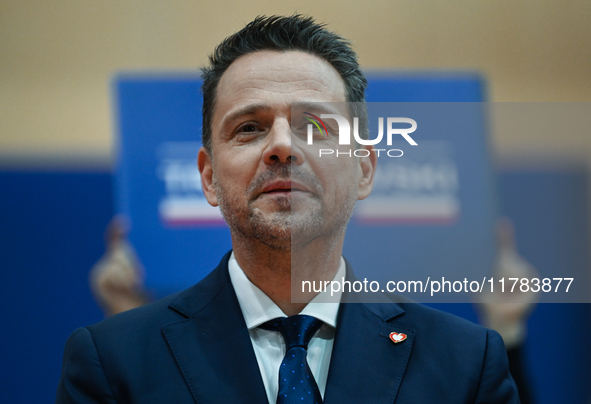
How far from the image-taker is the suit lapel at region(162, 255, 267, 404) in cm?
165

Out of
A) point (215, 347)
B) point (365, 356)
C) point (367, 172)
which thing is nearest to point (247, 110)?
point (367, 172)

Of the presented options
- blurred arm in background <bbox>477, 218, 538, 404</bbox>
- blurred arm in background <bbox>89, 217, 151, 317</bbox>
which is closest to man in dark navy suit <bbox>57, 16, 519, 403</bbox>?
blurred arm in background <bbox>477, 218, 538, 404</bbox>

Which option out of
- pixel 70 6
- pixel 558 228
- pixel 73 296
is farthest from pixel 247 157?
pixel 70 6

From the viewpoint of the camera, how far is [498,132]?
8.15 feet

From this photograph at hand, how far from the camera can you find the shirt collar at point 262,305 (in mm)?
1824

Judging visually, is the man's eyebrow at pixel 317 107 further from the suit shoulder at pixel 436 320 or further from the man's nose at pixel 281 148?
the suit shoulder at pixel 436 320

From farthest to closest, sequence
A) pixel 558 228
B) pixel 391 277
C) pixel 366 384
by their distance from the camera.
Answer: pixel 558 228 < pixel 391 277 < pixel 366 384

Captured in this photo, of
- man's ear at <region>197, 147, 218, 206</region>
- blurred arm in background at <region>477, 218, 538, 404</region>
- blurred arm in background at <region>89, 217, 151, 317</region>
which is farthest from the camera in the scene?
blurred arm in background at <region>89, 217, 151, 317</region>

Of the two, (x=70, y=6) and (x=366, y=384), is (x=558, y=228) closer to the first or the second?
(x=366, y=384)

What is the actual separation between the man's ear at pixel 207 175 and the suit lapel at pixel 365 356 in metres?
0.67

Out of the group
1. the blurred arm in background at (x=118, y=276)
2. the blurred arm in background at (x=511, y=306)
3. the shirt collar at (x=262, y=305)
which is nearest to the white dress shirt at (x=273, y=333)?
the shirt collar at (x=262, y=305)

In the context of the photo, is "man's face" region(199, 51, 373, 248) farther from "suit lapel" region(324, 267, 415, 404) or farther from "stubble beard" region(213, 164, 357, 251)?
"suit lapel" region(324, 267, 415, 404)

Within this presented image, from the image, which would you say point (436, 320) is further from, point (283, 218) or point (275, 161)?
point (275, 161)

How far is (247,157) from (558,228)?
59.3 inches
